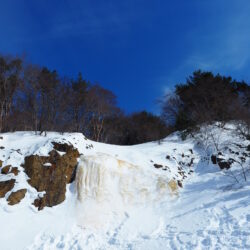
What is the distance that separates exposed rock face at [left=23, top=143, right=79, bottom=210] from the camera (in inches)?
361

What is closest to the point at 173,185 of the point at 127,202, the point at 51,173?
the point at 127,202

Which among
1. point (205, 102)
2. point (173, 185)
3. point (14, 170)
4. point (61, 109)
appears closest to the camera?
point (14, 170)

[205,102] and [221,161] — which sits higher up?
[205,102]

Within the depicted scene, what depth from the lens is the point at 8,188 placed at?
8.96 meters

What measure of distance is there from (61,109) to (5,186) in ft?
27.7

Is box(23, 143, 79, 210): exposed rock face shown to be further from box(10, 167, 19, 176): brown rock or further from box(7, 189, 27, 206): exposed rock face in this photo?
box(7, 189, 27, 206): exposed rock face

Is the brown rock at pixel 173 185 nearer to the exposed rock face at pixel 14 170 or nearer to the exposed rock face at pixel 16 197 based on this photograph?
the exposed rock face at pixel 16 197

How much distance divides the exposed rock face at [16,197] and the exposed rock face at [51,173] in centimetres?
55

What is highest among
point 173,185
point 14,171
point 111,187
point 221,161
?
point 14,171

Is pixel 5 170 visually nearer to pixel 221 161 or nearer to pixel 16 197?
pixel 16 197

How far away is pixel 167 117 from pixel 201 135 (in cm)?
699

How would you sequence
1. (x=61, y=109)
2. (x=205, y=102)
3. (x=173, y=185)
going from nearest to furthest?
(x=173, y=185), (x=61, y=109), (x=205, y=102)

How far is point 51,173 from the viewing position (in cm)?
988

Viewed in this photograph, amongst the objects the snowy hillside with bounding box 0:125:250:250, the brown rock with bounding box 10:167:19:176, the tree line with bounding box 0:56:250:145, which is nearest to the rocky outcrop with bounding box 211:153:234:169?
the snowy hillside with bounding box 0:125:250:250
